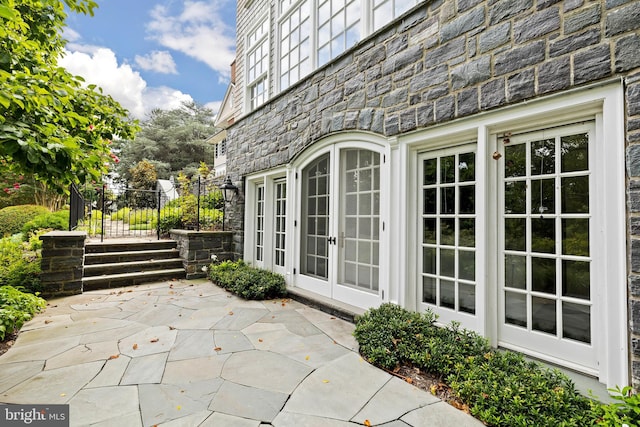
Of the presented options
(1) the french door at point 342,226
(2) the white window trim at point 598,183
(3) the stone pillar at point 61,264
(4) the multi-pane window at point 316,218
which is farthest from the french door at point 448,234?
(3) the stone pillar at point 61,264

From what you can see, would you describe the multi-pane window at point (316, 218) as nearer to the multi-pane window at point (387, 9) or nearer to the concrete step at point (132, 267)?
the multi-pane window at point (387, 9)

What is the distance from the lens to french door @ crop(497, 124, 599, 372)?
82.6 inches

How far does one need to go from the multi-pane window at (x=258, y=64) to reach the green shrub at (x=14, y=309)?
16.5 feet

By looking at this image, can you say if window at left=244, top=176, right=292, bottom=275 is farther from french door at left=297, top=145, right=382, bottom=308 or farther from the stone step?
the stone step

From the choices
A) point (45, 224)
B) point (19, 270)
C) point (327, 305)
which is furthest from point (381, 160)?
point (45, 224)

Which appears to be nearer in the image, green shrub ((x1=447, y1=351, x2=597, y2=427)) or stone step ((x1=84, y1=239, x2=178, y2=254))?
green shrub ((x1=447, y1=351, x2=597, y2=427))

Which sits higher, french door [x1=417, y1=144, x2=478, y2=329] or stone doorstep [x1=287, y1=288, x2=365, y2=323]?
french door [x1=417, y1=144, x2=478, y2=329]

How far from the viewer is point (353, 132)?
374 cm

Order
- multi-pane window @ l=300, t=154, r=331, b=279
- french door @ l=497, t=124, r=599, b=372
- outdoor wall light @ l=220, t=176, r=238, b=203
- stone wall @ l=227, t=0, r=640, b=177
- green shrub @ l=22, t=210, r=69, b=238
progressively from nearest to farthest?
stone wall @ l=227, t=0, r=640, b=177 < french door @ l=497, t=124, r=599, b=372 < multi-pane window @ l=300, t=154, r=331, b=279 < outdoor wall light @ l=220, t=176, r=238, b=203 < green shrub @ l=22, t=210, r=69, b=238

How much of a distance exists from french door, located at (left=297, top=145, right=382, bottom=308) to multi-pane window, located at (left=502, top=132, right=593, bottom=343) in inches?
55.0

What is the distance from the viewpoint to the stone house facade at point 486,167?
188cm

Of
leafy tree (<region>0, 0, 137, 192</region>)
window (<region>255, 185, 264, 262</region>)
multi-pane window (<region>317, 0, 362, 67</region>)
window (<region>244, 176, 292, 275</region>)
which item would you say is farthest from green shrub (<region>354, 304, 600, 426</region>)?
multi-pane window (<region>317, 0, 362, 67</region>)

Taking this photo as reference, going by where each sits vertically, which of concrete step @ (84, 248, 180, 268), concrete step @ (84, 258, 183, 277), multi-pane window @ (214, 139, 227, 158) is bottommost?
concrete step @ (84, 258, 183, 277)

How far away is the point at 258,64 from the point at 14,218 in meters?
7.64
